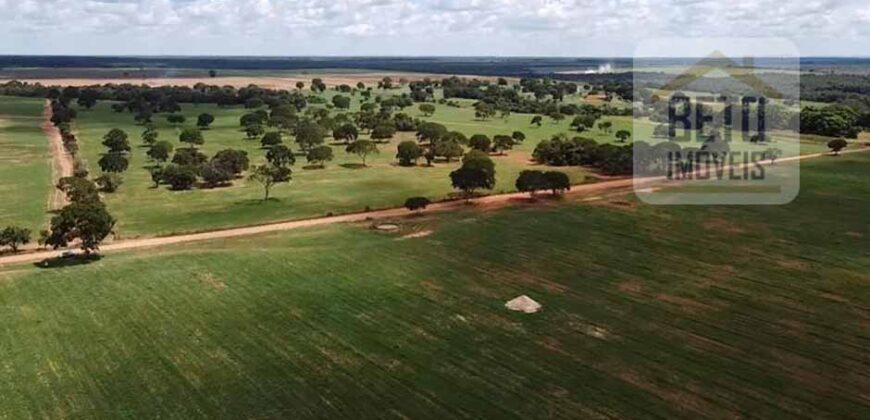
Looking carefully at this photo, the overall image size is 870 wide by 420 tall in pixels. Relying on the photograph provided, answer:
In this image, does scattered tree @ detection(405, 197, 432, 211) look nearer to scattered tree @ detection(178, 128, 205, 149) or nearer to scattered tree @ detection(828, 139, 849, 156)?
scattered tree @ detection(178, 128, 205, 149)

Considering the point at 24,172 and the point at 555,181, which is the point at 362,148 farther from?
the point at 24,172

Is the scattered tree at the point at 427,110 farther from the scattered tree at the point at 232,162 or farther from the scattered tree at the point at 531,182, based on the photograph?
the scattered tree at the point at 531,182

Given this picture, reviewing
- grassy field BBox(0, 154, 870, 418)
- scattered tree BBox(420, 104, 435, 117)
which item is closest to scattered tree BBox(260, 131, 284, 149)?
scattered tree BBox(420, 104, 435, 117)

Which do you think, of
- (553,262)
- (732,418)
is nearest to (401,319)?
(553,262)

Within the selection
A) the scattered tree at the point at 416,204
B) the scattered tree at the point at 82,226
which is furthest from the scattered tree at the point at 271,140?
the scattered tree at the point at 82,226

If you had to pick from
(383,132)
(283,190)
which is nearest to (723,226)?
(283,190)
